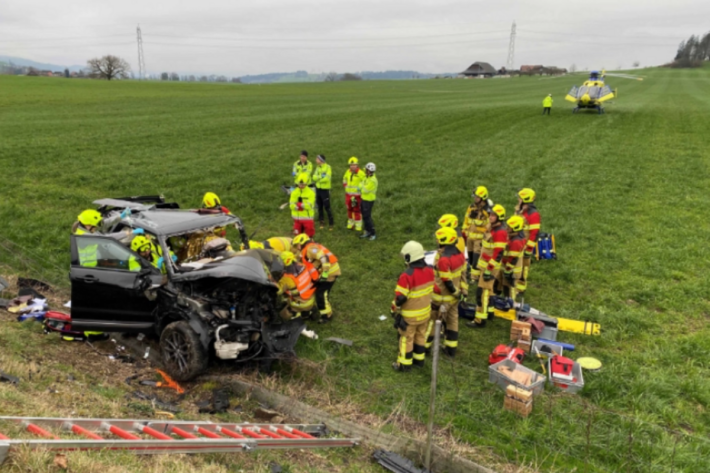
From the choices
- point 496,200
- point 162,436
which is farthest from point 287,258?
point 496,200

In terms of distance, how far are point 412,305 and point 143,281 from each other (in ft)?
11.9

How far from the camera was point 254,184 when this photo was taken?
1523 centimetres

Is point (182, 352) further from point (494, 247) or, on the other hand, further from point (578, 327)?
point (578, 327)

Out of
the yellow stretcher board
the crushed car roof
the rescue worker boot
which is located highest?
the crushed car roof

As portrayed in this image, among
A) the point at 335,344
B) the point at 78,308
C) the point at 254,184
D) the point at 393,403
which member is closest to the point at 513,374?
the point at 393,403

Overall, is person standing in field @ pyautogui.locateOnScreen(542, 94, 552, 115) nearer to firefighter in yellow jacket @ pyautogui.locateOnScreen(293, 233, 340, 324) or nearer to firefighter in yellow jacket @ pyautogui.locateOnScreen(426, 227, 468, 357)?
firefighter in yellow jacket @ pyautogui.locateOnScreen(426, 227, 468, 357)

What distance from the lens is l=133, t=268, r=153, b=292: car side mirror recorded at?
19.3 feet

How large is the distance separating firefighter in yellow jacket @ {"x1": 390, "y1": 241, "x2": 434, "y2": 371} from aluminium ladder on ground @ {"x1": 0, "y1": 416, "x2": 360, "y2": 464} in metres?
1.65

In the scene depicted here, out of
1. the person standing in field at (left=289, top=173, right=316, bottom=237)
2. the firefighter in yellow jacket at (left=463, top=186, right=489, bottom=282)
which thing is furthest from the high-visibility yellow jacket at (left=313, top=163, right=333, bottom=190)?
the firefighter in yellow jacket at (left=463, top=186, right=489, bottom=282)

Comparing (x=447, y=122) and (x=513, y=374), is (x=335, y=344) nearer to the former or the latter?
(x=513, y=374)

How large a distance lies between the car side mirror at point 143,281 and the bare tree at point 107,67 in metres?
94.7

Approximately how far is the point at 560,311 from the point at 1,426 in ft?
25.4

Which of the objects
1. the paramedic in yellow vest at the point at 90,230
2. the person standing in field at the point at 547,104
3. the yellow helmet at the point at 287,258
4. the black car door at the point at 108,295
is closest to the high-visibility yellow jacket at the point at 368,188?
the yellow helmet at the point at 287,258

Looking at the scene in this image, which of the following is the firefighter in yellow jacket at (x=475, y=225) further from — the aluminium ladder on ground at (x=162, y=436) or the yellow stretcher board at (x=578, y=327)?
the aluminium ladder on ground at (x=162, y=436)
